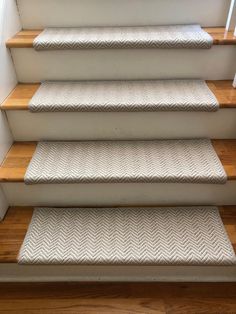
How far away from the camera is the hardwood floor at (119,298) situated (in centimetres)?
108

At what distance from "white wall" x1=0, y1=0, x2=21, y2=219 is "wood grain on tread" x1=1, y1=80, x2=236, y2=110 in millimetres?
33

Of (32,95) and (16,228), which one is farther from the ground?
(32,95)

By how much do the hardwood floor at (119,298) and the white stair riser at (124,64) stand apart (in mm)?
982

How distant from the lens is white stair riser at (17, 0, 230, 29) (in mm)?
1400

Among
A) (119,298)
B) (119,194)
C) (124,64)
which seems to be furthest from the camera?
(124,64)

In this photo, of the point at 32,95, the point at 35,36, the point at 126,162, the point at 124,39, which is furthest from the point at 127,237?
the point at 35,36

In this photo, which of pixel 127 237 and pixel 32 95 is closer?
pixel 127 237

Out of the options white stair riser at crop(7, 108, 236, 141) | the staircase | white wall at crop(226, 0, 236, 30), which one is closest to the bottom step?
the staircase

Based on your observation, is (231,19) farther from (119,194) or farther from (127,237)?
(127,237)

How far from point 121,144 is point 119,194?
0.25 meters

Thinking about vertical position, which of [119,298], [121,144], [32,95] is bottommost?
[119,298]

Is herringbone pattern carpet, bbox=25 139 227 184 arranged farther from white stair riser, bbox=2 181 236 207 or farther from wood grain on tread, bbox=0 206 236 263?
wood grain on tread, bbox=0 206 236 263

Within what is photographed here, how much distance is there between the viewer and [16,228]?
1191mm

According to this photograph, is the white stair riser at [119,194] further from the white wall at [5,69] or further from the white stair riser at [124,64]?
the white stair riser at [124,64]
